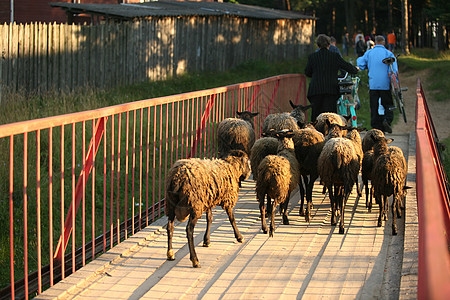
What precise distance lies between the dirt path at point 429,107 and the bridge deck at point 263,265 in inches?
475

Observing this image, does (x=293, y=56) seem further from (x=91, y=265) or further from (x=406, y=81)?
(x=91, y=265)

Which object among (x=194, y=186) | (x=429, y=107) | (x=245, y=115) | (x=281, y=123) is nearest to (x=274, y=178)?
(x=194, y=186)

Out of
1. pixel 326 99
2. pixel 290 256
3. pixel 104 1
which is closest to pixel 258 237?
pixel 290 256

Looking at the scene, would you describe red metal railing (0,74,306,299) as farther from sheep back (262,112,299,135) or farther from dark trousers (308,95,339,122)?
dark trousers (308,95,339,122)

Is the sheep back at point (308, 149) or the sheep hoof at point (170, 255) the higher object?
the sheep back at point (308, 149)

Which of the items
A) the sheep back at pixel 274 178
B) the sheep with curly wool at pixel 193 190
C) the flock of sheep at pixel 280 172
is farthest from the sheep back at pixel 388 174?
the sheep with curly wool at pixel 193 190

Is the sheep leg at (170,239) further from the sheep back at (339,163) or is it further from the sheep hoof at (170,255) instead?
the sheep back at (339,163)

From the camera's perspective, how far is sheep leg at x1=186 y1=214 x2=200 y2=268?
5766mm

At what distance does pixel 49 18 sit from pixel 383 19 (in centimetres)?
4202

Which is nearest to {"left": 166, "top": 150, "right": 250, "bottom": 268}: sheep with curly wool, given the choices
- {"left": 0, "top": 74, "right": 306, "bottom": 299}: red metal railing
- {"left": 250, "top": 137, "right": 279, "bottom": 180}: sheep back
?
{"left": 0, "top": 74, "right": 306, "bottom": 299}: red metal railing

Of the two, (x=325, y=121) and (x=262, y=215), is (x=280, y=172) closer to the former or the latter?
(x=262, y=215)

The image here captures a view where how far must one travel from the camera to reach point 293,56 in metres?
33.2

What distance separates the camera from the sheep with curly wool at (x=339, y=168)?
7.19 metres

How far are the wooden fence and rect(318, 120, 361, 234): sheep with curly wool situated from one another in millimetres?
10894
